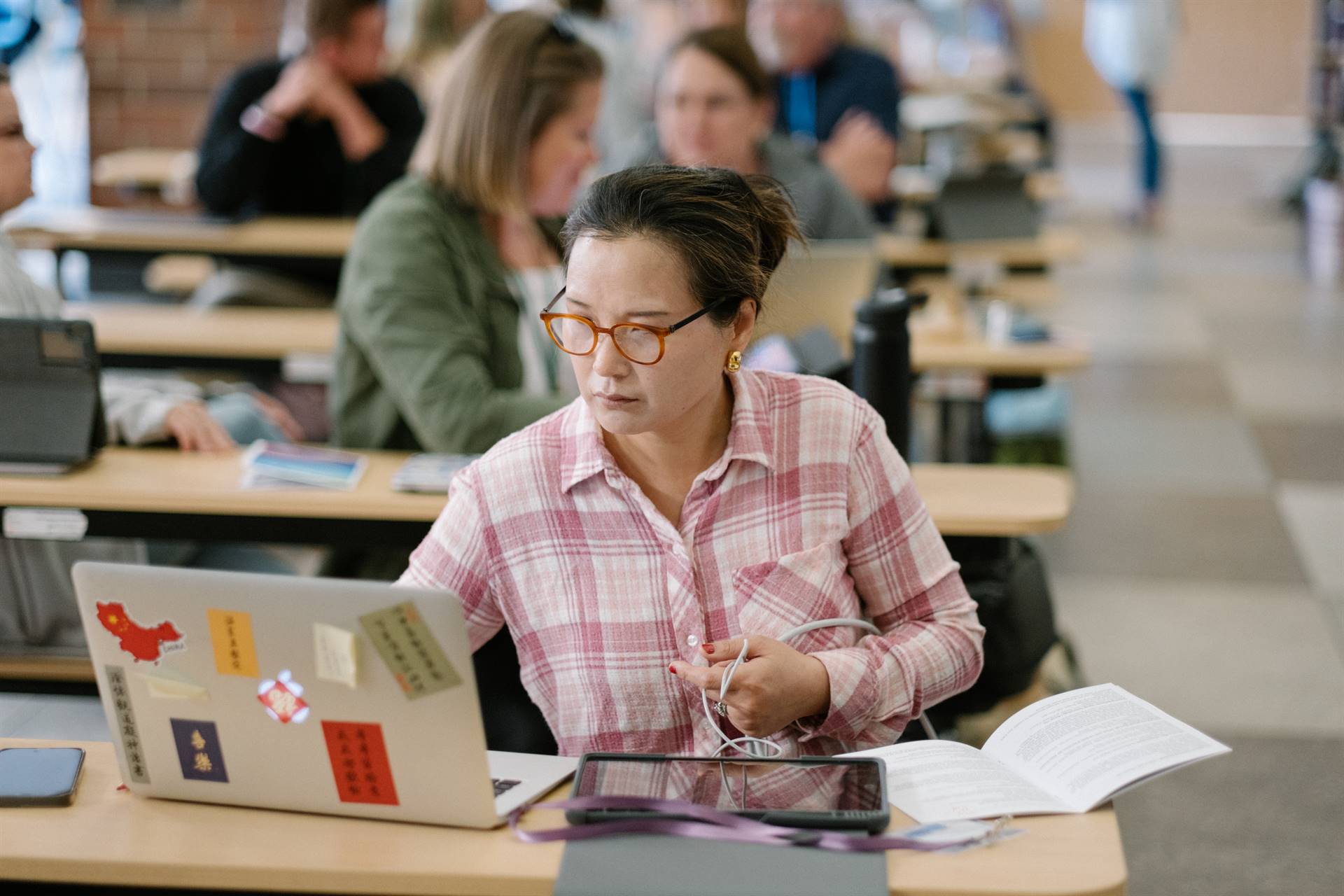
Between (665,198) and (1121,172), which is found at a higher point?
(665,198)

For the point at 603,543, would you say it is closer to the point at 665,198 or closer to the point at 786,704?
the point at 786,704

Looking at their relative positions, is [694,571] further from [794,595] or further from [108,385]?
[108,385]

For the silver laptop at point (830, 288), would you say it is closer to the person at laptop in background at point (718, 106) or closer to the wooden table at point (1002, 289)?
the person at laptop in background at point (718, 106)

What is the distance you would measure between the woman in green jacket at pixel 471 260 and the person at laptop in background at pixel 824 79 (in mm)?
2196

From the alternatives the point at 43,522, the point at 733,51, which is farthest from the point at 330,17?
the point at 43,522

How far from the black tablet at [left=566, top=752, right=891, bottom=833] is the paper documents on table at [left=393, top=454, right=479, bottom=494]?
40.8 inches

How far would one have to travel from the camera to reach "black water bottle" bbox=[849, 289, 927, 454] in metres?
2.37

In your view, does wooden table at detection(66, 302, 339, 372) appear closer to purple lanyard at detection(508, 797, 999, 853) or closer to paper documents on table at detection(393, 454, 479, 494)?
paper documents on table at detection(393, 454, 479, 494)

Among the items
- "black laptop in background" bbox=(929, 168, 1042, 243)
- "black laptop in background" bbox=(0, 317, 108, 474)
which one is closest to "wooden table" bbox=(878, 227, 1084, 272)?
"black laptop in background" bbox=(929, 168, 1042, 243)

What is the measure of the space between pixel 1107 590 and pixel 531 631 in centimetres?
256

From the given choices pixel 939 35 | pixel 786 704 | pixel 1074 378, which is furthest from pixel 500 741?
pixel 939 35

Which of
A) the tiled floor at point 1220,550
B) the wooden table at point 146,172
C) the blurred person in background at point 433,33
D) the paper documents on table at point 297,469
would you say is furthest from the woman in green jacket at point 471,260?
the blurred person in background at point 433,33

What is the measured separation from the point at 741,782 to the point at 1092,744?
1.10ft

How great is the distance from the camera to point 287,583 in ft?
4.17
